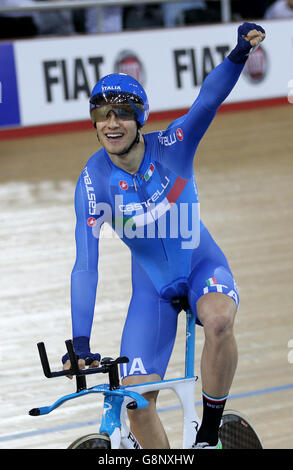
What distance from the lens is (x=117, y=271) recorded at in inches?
228

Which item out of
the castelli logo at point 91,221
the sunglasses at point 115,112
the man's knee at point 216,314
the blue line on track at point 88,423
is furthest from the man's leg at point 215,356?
the blue line on track at point 88,423

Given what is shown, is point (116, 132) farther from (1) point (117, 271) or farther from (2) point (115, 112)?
(1) point (117, 271)

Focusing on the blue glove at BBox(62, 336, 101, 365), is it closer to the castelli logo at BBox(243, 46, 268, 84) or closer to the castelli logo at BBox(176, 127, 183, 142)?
the castelli logo at BBox(176, 127, 183, 142)

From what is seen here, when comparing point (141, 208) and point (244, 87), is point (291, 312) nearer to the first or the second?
point (141, 208)

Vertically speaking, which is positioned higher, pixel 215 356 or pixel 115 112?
pixel 115 112

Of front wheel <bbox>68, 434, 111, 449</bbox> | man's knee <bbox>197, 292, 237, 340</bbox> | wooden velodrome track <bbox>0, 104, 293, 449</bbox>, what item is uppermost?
man's knee <bbox>197, 292, 237, 340</bbox>

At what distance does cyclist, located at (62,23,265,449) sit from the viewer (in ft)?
9.43

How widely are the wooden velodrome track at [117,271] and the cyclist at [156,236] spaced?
0.93 m

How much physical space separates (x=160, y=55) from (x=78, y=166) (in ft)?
5.67

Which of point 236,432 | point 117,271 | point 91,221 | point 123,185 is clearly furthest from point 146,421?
point 117,271

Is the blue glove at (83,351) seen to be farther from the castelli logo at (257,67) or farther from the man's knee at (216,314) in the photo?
the castelli logo at (257,67)

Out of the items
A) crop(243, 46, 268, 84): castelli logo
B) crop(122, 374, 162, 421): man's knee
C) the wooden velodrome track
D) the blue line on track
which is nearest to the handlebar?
crop(122, 374, 162, 421): man's knee

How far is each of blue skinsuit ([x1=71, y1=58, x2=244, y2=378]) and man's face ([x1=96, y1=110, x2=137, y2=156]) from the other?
0.46 ft

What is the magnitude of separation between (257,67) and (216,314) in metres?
6.72
